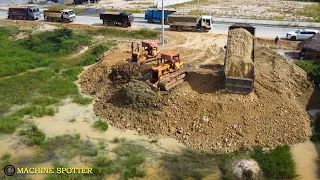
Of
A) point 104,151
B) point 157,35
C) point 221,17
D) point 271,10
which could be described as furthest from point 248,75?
point 271,10

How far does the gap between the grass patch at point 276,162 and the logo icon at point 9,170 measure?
36.3ft

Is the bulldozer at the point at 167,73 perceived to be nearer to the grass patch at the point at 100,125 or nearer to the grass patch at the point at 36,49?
the grass patch at the point at 100,125

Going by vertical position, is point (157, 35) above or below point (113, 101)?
above

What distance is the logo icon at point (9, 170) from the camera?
1413 centimetres

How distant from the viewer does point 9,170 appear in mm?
14328

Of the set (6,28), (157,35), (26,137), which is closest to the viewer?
(26,137)

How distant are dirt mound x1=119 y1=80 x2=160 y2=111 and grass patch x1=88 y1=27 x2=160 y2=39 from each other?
17.3 metres

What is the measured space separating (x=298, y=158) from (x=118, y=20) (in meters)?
30.9

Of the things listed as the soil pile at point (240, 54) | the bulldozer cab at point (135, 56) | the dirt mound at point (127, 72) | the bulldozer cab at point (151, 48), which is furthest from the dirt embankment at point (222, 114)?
the bulldozer cab at point (151, 48)

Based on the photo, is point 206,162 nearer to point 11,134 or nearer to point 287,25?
point 11,134

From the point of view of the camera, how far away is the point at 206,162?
15.1 metres

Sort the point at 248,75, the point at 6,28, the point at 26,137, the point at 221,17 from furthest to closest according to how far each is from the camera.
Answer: the point at 221,17
the point at 6,28
the point at 248,75
the point at 26,137

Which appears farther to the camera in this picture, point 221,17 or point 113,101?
A: point 221,17

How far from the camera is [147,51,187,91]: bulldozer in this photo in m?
19.7
